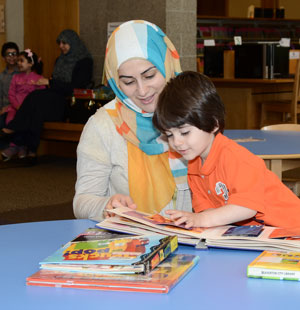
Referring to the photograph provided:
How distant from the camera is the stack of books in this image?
114 centimetres

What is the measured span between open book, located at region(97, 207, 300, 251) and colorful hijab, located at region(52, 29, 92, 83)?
5078mm

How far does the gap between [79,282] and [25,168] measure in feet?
17.6

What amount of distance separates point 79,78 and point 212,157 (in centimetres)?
477

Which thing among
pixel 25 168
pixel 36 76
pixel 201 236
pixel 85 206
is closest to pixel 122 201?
pixel 85 206

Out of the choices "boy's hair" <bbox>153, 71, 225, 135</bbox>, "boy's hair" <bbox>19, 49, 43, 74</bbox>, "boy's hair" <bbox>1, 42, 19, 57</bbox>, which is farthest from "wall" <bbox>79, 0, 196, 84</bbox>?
"boy's hair" <bbox>153, 71, 225, 135</bbox>

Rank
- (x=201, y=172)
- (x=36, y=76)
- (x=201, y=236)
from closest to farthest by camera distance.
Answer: (x=201, y=236) → (x=201, y=172) → (x=36, y=76)

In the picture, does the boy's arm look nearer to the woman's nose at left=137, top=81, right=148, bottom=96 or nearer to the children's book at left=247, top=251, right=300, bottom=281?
the children's book at left=247, top=251, right=300, bottom=281

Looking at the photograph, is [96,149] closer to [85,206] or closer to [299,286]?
[85,206]

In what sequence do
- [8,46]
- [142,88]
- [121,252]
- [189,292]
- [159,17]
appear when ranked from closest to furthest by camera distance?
[189,292]
[121,252]
[142,88]
[159,17]
[8,46]

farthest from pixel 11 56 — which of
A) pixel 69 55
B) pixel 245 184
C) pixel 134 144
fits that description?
pixel 245 184

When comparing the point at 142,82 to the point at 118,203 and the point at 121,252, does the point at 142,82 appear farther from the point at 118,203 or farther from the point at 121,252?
the point at 121,252

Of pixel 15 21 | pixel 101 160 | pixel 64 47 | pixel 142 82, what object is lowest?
pixel 101 160

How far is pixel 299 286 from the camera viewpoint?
1153mm

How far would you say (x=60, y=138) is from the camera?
6613 millimetres
